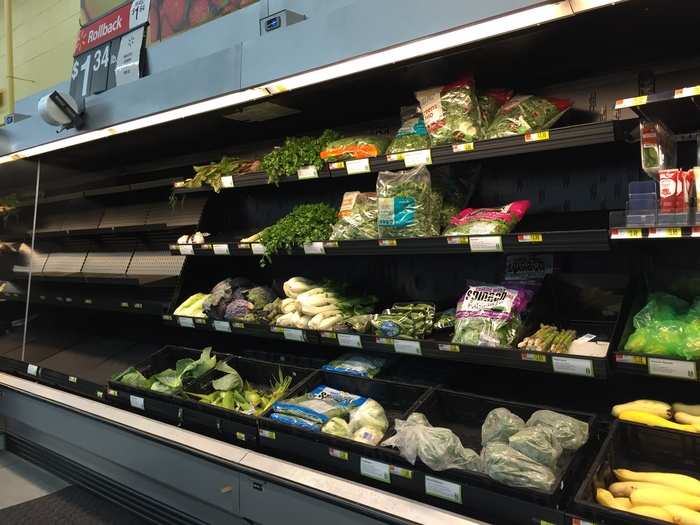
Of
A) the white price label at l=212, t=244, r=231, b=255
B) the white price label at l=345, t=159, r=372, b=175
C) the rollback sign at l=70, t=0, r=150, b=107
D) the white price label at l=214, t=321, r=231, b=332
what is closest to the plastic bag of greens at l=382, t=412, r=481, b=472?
the white price label at l=345, t=159, r=372, b=175

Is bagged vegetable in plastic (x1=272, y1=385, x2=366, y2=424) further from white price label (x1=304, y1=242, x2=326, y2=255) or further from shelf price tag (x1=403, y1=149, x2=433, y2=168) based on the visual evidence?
shelf price tag (x1=403, y1=149, x2=433, y2=168)

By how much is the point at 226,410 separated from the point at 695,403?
81.4 inches

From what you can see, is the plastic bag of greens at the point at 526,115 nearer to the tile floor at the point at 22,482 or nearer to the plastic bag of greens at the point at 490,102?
the plastic bag of greens at the point at 490,102

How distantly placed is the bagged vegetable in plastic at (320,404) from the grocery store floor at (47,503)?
1550mm

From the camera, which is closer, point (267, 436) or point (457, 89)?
point (457, 89)

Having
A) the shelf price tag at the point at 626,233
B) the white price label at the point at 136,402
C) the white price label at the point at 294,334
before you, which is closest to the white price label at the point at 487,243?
the shelf price tag at the point at 626,233

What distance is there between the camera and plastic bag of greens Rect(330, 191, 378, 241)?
8.04 ft

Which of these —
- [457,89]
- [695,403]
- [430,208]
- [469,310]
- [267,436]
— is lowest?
[267,436]

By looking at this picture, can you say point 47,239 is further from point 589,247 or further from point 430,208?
point 589,247

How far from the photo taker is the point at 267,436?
235cm

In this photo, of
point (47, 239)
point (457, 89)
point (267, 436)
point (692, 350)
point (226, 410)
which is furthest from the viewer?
point (47, 239)

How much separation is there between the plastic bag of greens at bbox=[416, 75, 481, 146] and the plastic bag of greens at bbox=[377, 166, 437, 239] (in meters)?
0.18

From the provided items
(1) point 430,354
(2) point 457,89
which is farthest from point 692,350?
(2) point 457,89

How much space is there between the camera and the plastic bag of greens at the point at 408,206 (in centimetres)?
225
